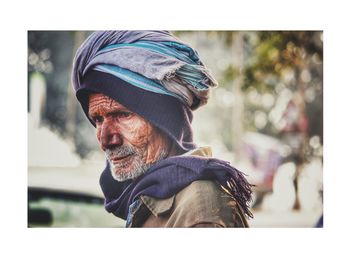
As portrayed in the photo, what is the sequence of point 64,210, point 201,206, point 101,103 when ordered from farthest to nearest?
point 64,210 < point 101,103 < point 201,206

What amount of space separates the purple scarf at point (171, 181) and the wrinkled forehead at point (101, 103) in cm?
55

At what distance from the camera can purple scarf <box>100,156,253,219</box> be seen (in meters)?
3.98

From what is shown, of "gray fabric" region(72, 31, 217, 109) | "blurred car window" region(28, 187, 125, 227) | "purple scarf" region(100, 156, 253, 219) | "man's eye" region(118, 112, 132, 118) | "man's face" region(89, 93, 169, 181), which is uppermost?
"gray fabric" region(72, 31, 217, 109)

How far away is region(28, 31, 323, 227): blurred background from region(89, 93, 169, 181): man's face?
17 centimetres

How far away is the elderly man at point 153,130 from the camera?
3.98 m

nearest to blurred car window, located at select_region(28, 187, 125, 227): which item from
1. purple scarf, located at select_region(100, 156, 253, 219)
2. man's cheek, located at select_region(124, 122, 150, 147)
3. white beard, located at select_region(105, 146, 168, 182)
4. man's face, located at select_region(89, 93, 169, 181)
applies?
purple scarf, located at select_region(100, 156, 253, 219)

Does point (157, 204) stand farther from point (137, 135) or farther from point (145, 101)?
point (145, 101)

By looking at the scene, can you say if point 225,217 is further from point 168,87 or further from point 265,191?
point 168,87

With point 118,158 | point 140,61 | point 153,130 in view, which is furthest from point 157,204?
point 140,61

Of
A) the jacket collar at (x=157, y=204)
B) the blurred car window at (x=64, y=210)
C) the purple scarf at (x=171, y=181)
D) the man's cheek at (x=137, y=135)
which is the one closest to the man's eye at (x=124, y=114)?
the man's cheek at (x=137, y=135)

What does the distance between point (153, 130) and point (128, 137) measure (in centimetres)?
23

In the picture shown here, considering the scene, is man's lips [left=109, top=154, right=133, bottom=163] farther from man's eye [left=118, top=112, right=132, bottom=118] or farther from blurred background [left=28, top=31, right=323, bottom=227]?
man's eye [left=118, top=112, right=132, bottom=118]

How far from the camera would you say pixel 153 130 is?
13.2 feet
